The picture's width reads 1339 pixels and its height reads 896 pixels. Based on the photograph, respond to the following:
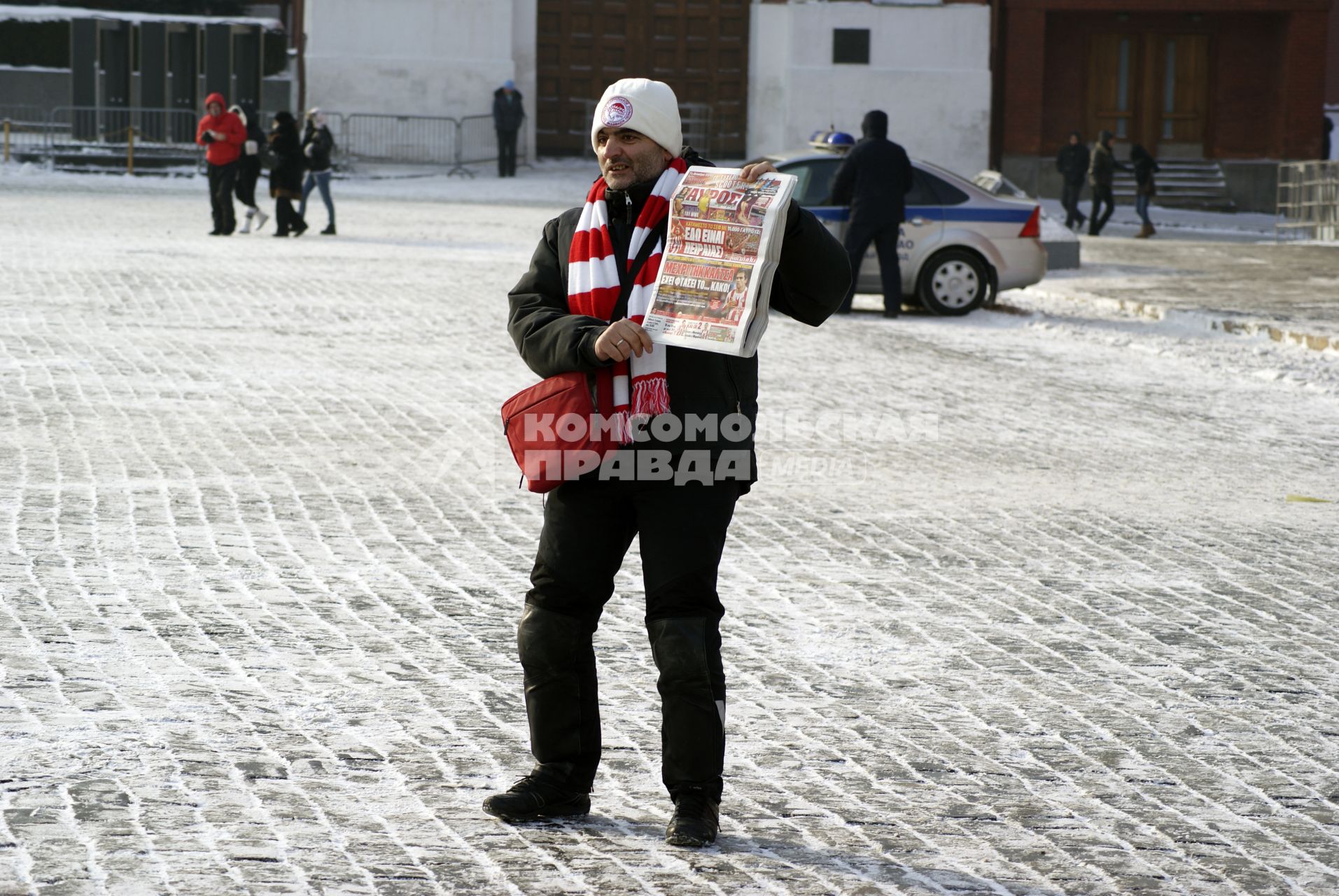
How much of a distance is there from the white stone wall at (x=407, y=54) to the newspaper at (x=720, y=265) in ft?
128

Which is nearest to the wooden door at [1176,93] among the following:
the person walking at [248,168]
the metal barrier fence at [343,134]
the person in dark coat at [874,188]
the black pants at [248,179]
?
the metal barrier fence at [343,134]

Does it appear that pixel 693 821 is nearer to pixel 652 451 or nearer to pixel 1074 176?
pixel 652 451

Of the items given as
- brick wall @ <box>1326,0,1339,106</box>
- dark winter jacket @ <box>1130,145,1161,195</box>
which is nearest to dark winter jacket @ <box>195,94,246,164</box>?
dark winter jacket @ <box>1130,145,1161,195</box>

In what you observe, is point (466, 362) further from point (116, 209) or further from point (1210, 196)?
point (1210, 196)

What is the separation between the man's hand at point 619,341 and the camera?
4020mm

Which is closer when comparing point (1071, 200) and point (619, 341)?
point (619, 341)

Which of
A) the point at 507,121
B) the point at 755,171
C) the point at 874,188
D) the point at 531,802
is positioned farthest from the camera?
the point at 507,121

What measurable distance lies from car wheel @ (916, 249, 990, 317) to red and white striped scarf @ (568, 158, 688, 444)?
13.4 meters

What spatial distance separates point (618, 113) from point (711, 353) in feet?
1.91

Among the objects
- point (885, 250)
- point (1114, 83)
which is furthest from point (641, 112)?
point (1114, 83)

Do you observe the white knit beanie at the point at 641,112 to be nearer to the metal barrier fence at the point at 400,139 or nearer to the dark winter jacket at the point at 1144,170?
the dark winter jacket at the point at 1144,170

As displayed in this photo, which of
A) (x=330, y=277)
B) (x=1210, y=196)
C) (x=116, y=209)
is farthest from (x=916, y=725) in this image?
(x=1210, y=196)

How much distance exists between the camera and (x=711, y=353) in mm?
4168

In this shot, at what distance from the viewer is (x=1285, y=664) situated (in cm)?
594
